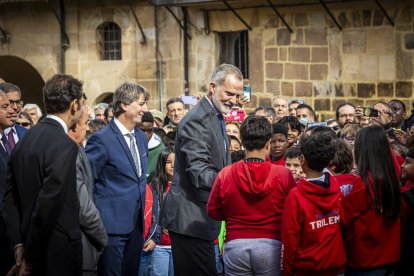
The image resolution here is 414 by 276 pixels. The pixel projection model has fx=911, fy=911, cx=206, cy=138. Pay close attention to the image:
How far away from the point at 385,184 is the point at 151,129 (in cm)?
423

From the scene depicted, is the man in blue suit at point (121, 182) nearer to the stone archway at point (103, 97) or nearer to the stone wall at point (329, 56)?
the stone wall at point (329, 56)

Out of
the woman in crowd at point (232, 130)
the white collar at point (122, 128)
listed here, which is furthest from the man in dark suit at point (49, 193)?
the woman in crowd at point (232, 130)

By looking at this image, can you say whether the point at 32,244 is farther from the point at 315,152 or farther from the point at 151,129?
the point at 151,129

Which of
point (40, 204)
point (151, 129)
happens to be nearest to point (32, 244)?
point (40, 204)

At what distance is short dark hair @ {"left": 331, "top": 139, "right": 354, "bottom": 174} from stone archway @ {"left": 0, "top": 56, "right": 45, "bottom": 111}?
16.3 meters

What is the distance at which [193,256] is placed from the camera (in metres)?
6.82

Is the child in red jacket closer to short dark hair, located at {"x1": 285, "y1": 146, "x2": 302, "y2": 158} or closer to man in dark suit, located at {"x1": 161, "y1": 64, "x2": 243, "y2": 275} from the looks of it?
man in dark suit, located at {"x1": 161, "y1": 64, "x2": 243, "y2": 275}

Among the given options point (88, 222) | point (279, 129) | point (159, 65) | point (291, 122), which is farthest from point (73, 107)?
point (159, 65)

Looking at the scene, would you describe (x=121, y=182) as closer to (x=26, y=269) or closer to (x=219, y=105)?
(x=219, y=105)

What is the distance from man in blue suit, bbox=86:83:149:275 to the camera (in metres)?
7.60

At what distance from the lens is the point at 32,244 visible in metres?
6.01

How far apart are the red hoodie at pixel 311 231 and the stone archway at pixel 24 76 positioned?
16966mm

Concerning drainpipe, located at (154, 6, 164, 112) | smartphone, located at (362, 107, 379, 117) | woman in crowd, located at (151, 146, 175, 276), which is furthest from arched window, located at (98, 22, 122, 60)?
woman in crowd, located at (151, 146, 175, 276)

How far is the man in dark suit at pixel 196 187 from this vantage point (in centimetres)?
680
